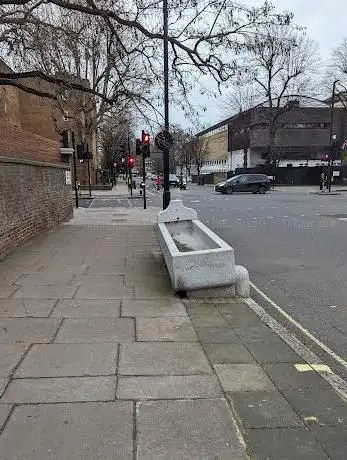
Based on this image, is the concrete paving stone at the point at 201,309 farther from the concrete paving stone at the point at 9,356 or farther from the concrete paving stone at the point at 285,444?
the concrete paving stone at the point at 285,444

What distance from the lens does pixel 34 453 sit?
2770 millimetres

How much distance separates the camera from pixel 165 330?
508 cm

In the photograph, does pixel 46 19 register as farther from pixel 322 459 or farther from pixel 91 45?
pixel 322 459

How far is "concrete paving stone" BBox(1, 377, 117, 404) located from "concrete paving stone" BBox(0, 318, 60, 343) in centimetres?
99

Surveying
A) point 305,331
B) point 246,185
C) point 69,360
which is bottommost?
point 246,185

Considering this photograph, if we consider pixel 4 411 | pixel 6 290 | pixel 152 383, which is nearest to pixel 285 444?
pixel 152 383

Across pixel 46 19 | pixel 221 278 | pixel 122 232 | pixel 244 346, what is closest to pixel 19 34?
pixel 46 19

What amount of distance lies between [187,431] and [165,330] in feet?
6.81

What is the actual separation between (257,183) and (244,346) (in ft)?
125

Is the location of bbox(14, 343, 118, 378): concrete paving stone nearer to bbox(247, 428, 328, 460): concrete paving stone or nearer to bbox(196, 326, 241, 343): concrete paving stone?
bbox(196, 326, 241, 343): concrete paving stone

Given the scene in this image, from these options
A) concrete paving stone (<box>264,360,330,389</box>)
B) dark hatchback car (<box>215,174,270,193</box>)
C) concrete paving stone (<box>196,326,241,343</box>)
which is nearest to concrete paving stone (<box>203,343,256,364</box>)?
concrete paving stone (<box>196,326,241,343</box>)

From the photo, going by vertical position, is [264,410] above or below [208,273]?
below

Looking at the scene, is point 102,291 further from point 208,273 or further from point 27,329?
point 27,329

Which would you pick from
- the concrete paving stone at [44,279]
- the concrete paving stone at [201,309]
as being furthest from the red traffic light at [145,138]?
the concrete paving stone at [201,309]
